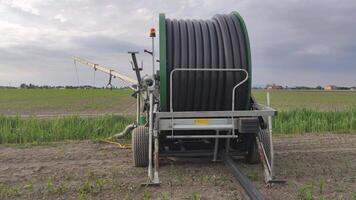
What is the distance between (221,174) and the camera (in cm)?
670

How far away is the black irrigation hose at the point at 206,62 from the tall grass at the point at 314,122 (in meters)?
5.84

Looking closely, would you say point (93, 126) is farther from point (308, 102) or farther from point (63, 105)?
point (308, 102)

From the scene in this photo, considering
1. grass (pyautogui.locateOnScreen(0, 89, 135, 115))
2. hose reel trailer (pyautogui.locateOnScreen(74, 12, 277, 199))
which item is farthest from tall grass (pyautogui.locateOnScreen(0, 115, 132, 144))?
hose reel trailer (pyautogui.locateOnScreen(74, 12, 277, 199))

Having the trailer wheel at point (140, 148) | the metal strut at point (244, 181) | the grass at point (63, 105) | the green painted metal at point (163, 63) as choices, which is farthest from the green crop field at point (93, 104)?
the trailer wheel at point (140, 148)

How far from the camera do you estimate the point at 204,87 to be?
6.60 m

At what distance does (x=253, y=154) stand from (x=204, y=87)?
5.27 feet

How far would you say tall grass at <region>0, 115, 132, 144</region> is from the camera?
10820 mm

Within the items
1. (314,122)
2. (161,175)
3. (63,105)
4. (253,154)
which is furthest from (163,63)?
(63,105)

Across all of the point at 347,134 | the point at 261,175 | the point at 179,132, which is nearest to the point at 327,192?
the point at 261,175

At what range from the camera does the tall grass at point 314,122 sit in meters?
12.3

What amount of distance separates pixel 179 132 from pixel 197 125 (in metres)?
0.63

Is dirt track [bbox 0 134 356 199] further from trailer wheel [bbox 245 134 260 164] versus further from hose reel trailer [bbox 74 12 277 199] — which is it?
hose reel trailer [bbox 74 12 277 199]

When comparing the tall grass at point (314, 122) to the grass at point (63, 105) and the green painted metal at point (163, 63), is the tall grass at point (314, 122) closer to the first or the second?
the grass at point (63, 105)

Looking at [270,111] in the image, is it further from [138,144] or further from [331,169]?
[138,144]
